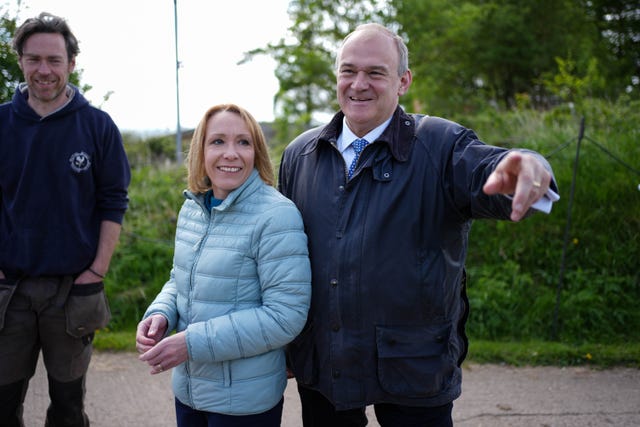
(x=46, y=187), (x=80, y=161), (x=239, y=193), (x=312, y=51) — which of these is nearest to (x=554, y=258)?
(x=239, y=193)

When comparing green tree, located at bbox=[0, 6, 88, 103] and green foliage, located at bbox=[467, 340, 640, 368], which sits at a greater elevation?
green tree, located at bbox=[0, 6, 88, 103]

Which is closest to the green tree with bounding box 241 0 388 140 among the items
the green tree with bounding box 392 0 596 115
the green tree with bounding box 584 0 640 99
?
the green tree with bounding box 392 0 596 115

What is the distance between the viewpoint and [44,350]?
10.1 feet

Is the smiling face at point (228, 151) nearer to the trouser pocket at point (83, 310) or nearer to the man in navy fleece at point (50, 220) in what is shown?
the man in navy fleece at point (50, 220)

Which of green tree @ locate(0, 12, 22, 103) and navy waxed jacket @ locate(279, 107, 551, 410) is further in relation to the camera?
green tree @ locate(0, 12, 22, 103)

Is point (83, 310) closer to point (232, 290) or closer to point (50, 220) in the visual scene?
point (50, 220)

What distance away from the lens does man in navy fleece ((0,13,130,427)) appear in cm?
291

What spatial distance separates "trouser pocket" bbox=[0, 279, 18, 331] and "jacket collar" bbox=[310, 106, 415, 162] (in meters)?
1.63

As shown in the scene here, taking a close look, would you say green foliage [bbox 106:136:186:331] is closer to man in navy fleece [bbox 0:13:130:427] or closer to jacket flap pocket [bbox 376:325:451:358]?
man in navy fleece [bbox 0:13:130:427]

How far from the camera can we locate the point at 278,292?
7.51 feet

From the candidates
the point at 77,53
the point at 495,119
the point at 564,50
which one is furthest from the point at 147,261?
the point at 564,50

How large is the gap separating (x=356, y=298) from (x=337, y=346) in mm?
212

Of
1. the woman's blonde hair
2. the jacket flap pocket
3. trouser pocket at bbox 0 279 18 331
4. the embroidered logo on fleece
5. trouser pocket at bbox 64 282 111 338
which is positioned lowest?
trouser pocket at bbox 64 282 111 338

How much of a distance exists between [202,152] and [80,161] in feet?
2.66
